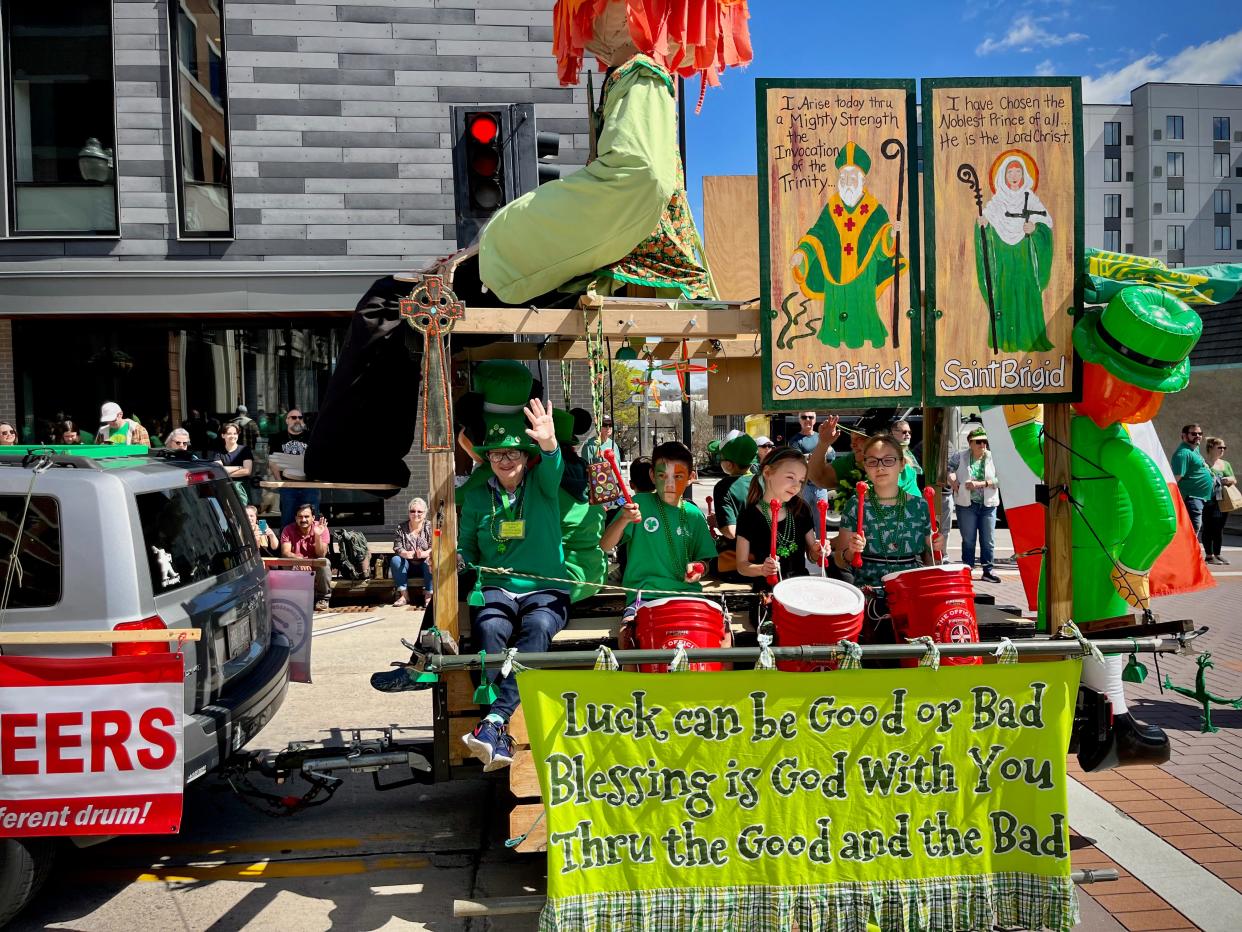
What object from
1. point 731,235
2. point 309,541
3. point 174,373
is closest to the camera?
point 731,235

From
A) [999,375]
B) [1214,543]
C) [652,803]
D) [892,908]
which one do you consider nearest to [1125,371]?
[999,375]

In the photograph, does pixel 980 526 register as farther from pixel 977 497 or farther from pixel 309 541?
pixel 309 541

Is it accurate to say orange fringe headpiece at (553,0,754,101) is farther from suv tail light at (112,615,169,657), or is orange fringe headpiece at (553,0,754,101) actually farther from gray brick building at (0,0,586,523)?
gray brick building at (0,0,586,523)

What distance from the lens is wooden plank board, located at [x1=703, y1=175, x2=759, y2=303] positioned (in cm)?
504

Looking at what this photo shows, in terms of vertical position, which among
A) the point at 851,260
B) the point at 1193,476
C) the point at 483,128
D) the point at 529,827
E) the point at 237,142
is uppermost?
the point at 237,142

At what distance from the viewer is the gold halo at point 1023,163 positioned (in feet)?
12.2

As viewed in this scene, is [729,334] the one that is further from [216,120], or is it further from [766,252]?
[216,120]

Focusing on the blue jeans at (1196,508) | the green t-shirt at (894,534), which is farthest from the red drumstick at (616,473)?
the blue jeans at (1196,508)

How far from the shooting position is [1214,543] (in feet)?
41.0

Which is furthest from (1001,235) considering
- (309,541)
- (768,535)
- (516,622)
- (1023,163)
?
(309,541)

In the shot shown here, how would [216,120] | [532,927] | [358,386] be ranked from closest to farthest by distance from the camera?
1. [532,927]
2. [358,386]
3. [216,120]

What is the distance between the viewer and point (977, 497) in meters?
10.7

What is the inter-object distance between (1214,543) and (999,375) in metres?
10.8

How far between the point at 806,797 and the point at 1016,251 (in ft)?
7.47
